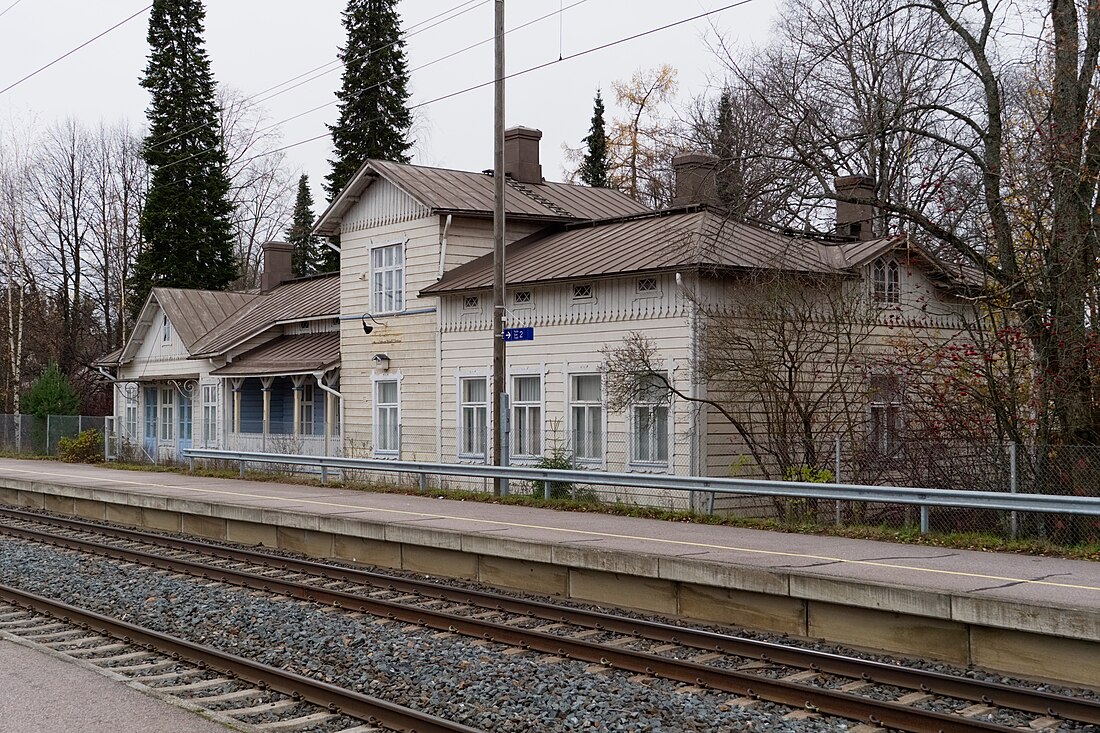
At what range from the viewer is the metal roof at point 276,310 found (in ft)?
A: 111

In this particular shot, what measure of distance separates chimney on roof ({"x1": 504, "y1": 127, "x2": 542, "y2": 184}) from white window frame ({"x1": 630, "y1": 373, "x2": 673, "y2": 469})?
33.4ft

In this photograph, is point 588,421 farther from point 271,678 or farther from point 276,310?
point 276,310

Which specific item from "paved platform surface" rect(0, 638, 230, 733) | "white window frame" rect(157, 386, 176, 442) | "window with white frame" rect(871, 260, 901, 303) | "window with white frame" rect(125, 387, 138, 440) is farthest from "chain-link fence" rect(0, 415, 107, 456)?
"paved platform surface" rect(0, 638, 230, 733)

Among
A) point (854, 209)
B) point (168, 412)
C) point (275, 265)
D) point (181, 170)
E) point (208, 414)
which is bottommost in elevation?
point (208, 414)

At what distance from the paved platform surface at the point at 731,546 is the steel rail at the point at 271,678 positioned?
4.56 meters

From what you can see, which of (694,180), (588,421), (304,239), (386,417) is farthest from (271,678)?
(304,239)

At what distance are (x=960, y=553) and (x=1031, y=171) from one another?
18.1 ft

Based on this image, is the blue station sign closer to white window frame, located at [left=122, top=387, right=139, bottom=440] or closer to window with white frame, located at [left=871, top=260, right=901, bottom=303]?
window with white frame, located at [left=871, top=260, right=901, bottom=303]

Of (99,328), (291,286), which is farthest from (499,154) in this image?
(99,328)

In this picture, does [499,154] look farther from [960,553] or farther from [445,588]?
[960,553]

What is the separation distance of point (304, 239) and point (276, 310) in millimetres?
26232

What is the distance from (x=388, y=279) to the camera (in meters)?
27.6

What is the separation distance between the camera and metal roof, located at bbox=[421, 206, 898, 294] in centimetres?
2028

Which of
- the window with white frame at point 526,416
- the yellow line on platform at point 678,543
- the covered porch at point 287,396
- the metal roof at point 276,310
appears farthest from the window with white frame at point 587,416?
the metal roof at point 276,310
